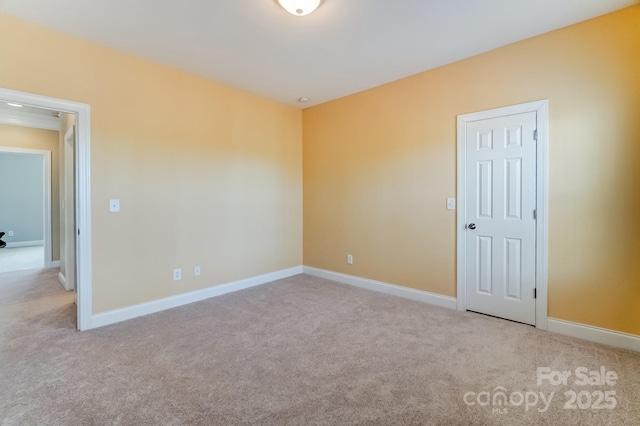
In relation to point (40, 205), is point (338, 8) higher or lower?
higher

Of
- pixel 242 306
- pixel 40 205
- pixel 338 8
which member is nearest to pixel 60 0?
pixel 338 8

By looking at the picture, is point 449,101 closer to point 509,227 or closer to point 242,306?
point 509,227

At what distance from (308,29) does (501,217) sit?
2.59m

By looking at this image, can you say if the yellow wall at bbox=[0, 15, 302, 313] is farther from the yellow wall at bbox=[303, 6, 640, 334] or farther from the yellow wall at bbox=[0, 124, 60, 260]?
the yellow wall at bbox=[0, 124, 60, 260]

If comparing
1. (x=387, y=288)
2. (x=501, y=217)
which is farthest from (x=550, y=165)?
(x=387, y=288)

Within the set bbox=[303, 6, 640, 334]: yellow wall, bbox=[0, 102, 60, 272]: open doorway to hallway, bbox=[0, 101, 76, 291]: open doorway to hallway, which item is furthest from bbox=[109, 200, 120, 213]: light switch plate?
bbox=[303, 6, 640, 334]: yellow wall

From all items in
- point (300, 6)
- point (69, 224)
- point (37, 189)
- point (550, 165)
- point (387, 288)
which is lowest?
point (387, 288)

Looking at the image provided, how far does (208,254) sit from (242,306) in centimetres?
83

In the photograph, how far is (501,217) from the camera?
2.93 m

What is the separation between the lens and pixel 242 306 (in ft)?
11.0

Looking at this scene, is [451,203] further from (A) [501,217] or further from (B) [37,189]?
(B) [37,189]

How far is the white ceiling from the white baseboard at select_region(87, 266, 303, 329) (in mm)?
2644

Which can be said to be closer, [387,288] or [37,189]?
[387,288]

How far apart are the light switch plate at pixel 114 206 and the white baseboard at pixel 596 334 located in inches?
171
